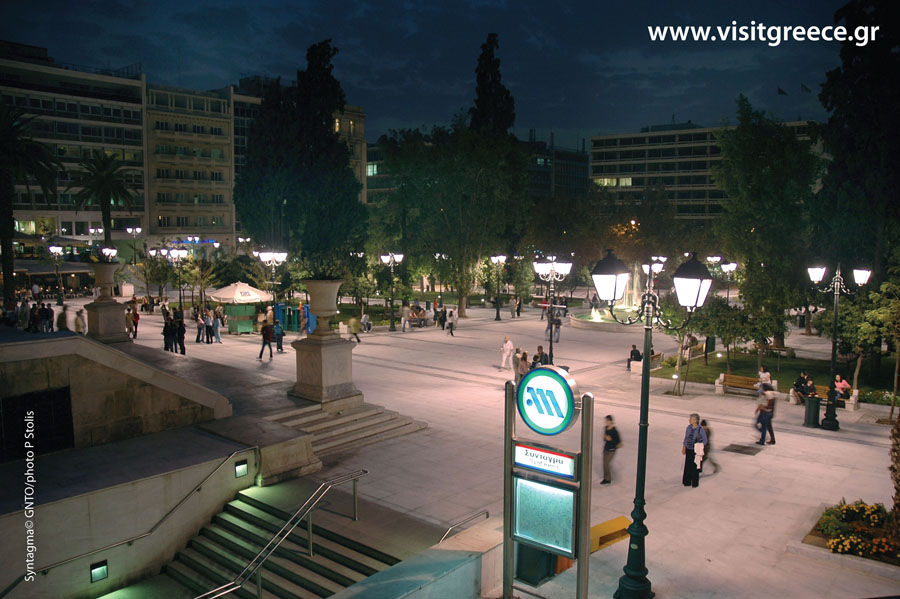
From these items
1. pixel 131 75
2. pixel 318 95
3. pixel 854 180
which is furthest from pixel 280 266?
pixel 131 75

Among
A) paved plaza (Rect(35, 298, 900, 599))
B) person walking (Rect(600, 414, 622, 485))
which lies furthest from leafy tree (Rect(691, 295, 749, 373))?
person walking (Rect(600, 414, 622, 485))

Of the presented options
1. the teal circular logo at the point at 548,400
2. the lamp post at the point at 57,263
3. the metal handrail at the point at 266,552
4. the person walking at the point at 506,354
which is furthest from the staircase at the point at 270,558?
the lamp post at the point at 57,263

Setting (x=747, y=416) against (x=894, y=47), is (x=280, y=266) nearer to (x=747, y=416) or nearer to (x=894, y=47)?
(x=747, y=416)

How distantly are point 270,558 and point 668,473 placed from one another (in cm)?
834

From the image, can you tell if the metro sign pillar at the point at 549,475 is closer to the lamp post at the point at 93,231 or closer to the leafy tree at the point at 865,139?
the leafy tree at the point at 865,139

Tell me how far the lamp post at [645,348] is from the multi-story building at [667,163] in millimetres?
103937

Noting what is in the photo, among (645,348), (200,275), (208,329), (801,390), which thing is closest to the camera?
(645,348)

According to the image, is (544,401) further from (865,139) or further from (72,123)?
(72,123)

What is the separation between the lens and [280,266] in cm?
3922

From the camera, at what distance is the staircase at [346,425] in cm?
1542

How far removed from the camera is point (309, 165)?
3039 centimetres

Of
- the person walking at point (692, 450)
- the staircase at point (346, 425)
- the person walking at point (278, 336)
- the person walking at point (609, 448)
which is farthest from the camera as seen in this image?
the person walking at point (278, 336)

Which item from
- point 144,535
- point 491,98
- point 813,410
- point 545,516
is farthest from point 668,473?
point 491,98

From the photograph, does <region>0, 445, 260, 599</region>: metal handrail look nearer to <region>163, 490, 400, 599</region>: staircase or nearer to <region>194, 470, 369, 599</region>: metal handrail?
<region>163, 490, 400, 599</region>: staircase
